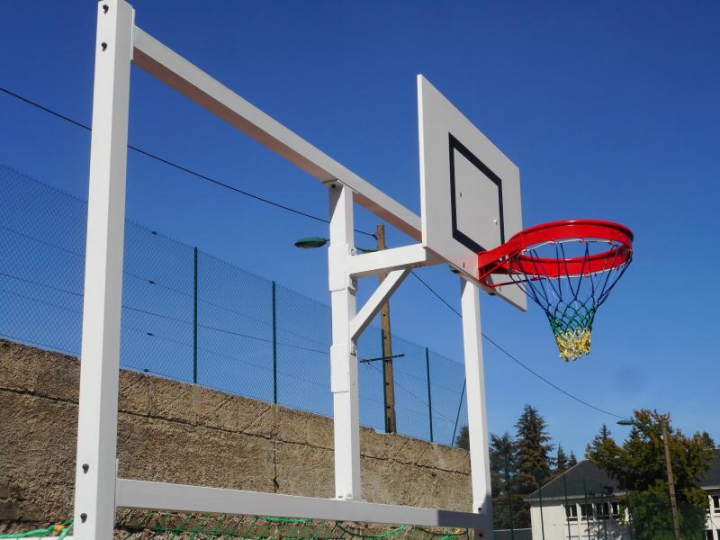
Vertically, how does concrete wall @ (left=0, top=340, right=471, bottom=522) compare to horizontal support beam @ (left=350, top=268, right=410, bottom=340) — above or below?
below

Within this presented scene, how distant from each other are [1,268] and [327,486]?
390 centimetres

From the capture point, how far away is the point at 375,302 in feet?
19.8

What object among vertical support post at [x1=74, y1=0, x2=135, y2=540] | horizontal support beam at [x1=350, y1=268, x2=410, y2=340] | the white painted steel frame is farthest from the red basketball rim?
vertical support post at [x1=74, y1=0, x2=135, y2=540]

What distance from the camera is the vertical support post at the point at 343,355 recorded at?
569 cm

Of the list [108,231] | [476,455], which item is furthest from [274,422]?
[108,231]

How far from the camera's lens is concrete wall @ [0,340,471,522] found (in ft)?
18.1

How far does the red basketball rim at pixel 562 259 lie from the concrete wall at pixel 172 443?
2.38 meters

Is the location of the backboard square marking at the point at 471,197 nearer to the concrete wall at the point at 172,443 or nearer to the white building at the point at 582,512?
the concrete wall at the point at 172,443

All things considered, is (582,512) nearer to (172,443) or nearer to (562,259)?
(562,259)

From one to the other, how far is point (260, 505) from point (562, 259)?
3352 millimetres

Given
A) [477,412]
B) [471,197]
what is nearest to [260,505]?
[477,412]

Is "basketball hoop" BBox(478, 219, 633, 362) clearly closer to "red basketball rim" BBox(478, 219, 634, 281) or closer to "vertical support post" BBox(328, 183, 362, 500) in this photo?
"red basketball rim" BBox(478, 219, 634, 281)

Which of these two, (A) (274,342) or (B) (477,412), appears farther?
(A) (274,342)

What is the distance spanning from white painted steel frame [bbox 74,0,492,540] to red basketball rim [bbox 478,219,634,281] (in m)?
0.39
